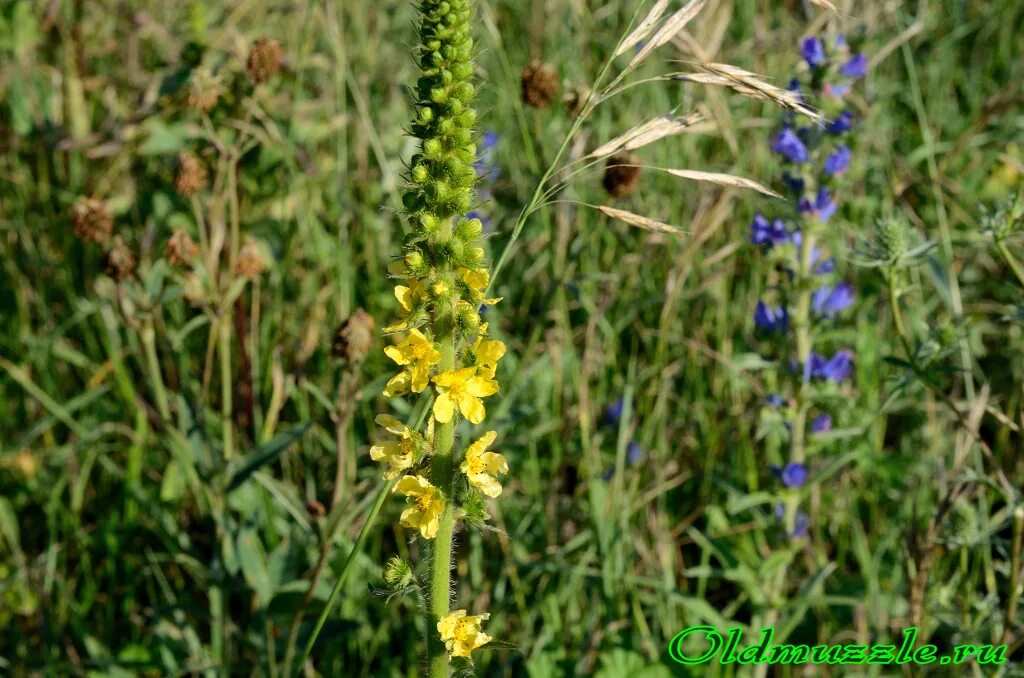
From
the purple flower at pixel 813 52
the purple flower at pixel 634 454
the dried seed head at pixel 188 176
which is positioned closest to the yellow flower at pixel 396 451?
the dried seed head at pixel 188 176

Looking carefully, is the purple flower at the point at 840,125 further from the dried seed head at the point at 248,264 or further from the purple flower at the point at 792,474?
the dried seed head at the point at 248,264

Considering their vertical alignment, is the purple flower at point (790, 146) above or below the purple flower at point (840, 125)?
below

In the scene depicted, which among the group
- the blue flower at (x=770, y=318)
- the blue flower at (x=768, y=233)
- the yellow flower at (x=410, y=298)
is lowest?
the blue flower at (x=770, y=318)

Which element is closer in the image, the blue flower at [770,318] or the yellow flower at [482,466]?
the yellow flower at [482,466]

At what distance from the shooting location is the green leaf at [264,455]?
2.39 meters

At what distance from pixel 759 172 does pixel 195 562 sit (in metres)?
2.54

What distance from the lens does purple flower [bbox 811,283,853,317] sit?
109 inches

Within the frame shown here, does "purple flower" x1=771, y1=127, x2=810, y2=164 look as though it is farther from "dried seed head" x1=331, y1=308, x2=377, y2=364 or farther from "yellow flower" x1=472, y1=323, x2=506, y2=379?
"yellow flower" x1=472, y1=323, x2=506, y2=379

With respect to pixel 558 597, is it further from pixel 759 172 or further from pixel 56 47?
pixel 56 47

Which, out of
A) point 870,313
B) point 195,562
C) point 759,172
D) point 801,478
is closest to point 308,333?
point 195,562

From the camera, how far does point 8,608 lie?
280 centimetres

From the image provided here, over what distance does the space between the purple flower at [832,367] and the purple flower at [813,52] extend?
0.81 meters

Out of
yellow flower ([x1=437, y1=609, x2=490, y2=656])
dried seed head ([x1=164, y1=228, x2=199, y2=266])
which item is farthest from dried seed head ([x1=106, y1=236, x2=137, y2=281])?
yellow flower ([x1=437, y1=609, x2=490, y2=656])

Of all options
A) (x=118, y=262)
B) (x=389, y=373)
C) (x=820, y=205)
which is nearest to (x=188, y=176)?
(x=118, y=262)
